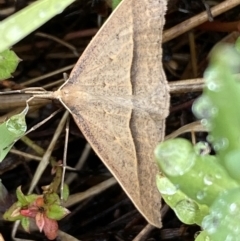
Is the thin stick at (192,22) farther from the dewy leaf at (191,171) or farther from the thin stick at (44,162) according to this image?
the dewy leaf at (191,171)

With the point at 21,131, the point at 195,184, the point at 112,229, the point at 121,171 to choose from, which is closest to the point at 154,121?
the point at 121,171

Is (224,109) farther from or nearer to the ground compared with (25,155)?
farther from the ground

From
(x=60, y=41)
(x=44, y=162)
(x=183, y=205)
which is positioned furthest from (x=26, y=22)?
(x=60, y=41)

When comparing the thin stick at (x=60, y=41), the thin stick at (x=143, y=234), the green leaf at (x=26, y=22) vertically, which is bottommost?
the thin stick at (x=143, y=234)

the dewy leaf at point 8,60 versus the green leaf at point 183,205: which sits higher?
the dewy leaf at point 8,60

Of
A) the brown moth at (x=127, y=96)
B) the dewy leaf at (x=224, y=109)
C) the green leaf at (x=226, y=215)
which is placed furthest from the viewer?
the brown moth at (x=127, y=96)

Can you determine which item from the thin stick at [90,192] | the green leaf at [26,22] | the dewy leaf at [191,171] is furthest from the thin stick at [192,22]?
the dewy leaf at [191,171]

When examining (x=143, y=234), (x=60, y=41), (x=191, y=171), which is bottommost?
(x=143, y=234)

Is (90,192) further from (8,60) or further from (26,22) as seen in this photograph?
(26,22)
